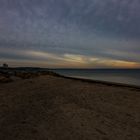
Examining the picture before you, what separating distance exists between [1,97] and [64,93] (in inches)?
83.6

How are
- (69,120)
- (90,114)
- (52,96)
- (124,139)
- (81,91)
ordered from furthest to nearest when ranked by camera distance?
(81,91) < (52,96) < (90,114) < (69,120) < (124,139)

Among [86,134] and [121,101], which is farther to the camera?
[121,101]

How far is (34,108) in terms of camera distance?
16.7 ft

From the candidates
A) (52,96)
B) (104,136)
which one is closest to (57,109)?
(52,96)

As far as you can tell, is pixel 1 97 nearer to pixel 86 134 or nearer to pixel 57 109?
pixel 57 109

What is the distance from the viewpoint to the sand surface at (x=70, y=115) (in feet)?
12.3

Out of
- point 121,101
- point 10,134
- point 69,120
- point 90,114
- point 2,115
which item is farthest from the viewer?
point 121,101

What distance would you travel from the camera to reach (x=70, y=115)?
4.48 m

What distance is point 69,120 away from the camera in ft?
13.8

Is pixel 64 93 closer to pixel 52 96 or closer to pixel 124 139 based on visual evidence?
pixel 52 96

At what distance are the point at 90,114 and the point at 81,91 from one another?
1.80m

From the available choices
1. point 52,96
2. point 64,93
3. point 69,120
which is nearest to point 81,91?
point 64,93

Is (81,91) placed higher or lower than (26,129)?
higher

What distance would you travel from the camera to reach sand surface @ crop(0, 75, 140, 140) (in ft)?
12.3
